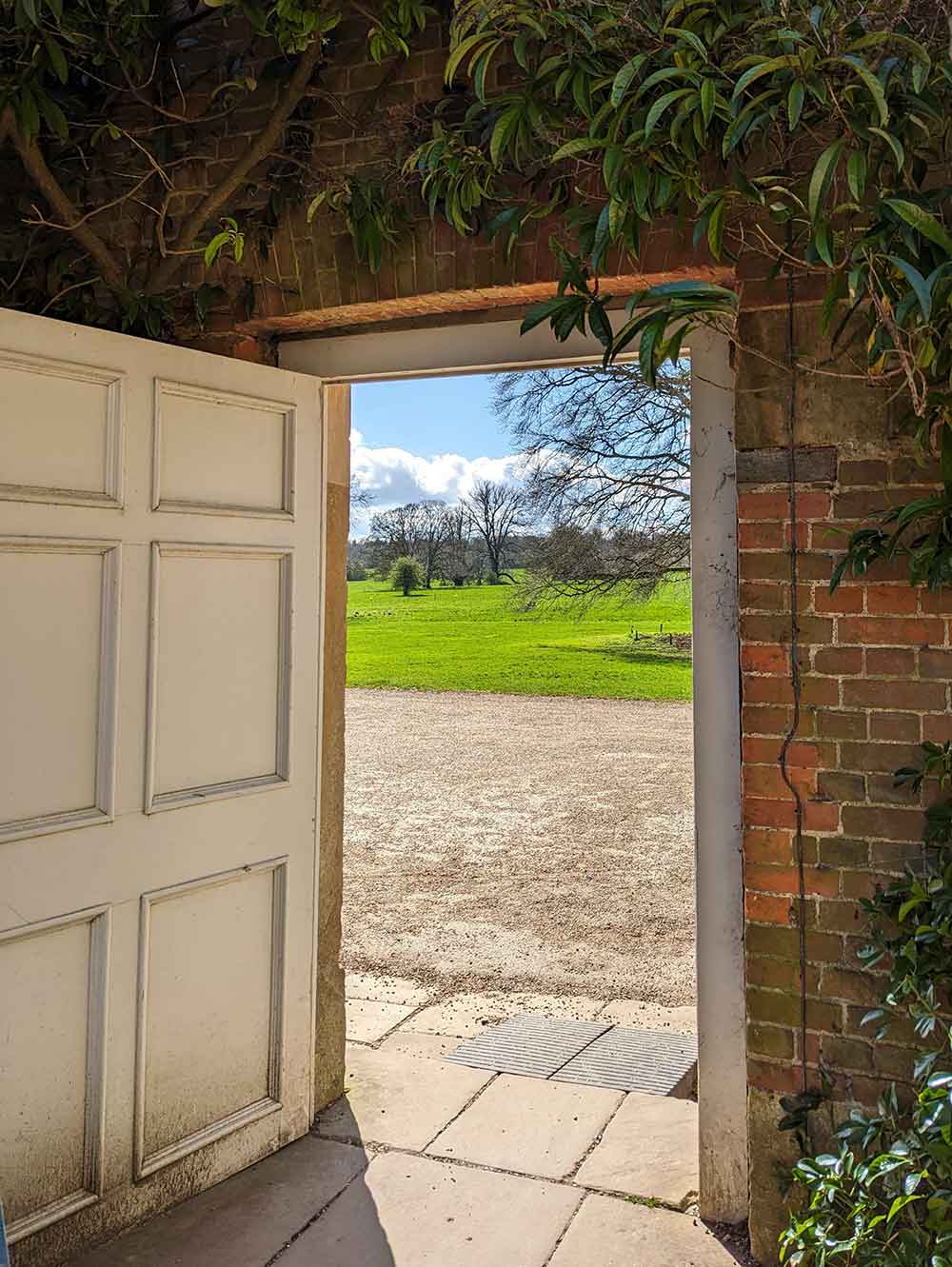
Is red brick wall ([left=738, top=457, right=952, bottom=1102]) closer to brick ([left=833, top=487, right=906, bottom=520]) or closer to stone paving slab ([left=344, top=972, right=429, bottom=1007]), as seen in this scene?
brick ([left=833, top=487, right=906, bottom=520])

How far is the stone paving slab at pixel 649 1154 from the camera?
2820 mm

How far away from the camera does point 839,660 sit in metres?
2.36

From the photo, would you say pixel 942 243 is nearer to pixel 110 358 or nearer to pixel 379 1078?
pixel 110 358

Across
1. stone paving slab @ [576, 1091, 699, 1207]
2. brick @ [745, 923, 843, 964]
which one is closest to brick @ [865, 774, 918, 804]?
brick @ [745, 923, 843, 964]

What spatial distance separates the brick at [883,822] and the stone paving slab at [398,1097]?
163 cm

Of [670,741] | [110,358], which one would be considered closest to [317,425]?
[110,358]

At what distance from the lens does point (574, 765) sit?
435 inches

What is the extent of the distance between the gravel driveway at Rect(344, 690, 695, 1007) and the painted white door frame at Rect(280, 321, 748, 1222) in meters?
2.26

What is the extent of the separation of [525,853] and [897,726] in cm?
565

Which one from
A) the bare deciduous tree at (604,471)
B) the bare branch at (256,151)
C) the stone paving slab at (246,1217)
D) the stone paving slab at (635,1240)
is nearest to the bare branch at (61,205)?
the bare branch at (256,151)

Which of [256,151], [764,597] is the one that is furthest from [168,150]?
[764,597]

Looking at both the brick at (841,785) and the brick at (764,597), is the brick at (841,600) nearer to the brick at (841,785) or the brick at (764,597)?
the brick at (764,597)

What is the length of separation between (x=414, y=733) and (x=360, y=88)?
1054 centimetres

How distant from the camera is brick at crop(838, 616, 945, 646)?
7.52 feet
